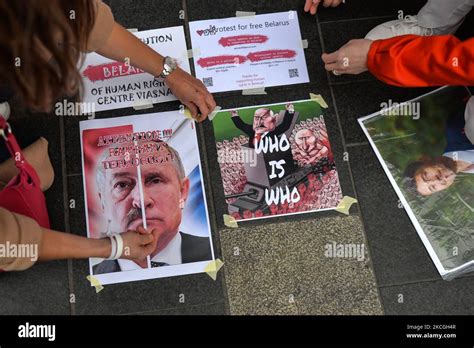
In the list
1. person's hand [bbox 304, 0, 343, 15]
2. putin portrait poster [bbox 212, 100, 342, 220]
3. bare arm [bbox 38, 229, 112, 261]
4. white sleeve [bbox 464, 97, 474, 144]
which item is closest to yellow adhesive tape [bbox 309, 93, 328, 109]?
putin portrait poster [bbox 212, 100, 342, 220]

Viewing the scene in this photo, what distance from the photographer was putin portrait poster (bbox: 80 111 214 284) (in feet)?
3.87

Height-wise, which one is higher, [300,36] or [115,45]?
[300,36]

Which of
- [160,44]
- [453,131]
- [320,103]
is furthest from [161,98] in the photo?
[453,131]

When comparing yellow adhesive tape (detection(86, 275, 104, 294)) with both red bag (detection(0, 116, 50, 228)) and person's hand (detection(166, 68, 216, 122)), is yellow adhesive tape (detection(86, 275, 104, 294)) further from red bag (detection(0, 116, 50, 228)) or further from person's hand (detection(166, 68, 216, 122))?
person's hand (detection(166, 68, 216, 122))

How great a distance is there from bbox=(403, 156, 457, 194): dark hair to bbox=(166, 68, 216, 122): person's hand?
0.51 meters

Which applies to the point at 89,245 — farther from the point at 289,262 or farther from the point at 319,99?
the point at 319,99

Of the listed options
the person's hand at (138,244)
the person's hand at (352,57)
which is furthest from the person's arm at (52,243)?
the person's hand at (352,57)

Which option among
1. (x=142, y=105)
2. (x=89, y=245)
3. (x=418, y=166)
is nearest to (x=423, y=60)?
(x=418, y=166)

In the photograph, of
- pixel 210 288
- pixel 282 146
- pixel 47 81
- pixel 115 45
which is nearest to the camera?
pixel 47 81

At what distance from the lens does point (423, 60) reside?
3.40ft

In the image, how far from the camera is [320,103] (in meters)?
1.31

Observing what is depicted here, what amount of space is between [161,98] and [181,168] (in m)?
0.19
